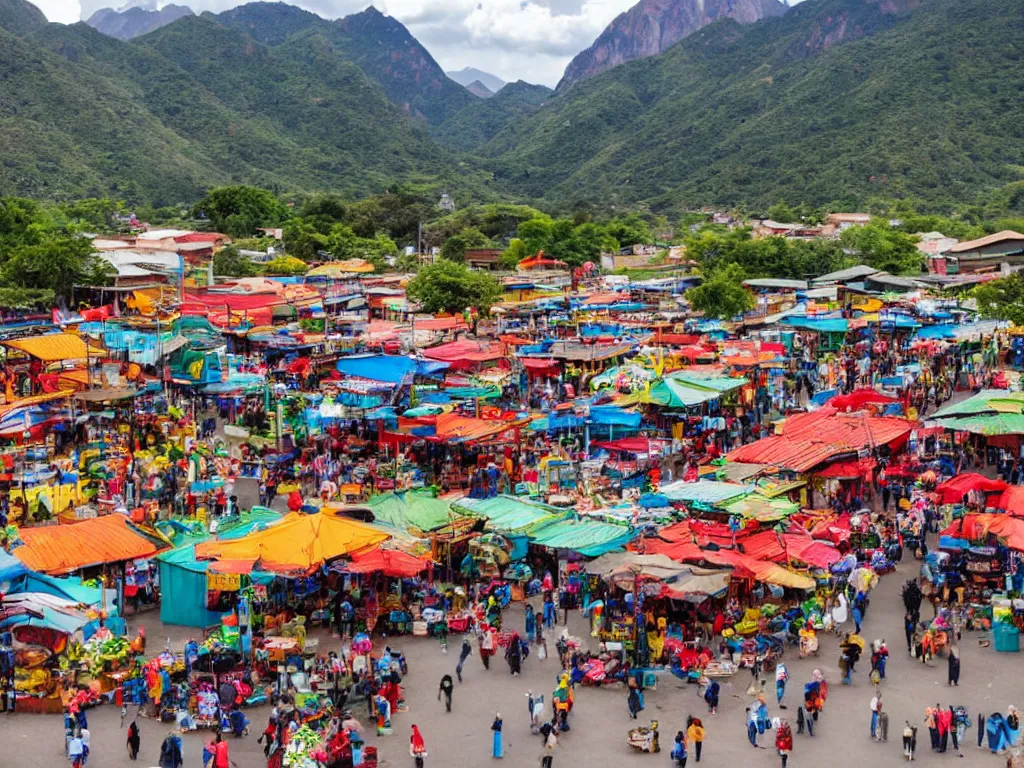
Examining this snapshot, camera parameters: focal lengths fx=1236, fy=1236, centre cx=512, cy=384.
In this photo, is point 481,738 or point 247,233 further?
point 247,233

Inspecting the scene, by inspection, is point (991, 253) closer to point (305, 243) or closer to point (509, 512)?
point (305, 243)

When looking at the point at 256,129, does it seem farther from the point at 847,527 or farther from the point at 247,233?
the point at 847,527

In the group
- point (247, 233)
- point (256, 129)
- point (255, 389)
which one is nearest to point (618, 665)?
point (255, 389)

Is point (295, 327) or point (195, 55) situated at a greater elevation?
point (195, 55)

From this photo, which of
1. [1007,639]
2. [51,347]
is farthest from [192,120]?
[1007,639]

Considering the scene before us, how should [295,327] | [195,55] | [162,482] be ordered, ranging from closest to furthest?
[162,482] < [295,327] < [195,55]

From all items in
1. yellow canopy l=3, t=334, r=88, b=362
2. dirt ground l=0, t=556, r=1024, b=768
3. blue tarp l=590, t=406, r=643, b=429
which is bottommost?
dirt ground l=0, t=556, r=1024, b=768

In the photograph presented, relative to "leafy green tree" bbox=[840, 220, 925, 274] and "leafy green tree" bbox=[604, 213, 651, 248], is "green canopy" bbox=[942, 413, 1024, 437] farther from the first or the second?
"leafy green tree" bbox=[604, 213, 651, 248]

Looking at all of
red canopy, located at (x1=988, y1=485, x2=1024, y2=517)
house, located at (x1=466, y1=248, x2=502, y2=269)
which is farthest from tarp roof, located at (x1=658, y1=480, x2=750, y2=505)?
house, located at (x1=466, y1=248, x2=502, y2=269)
